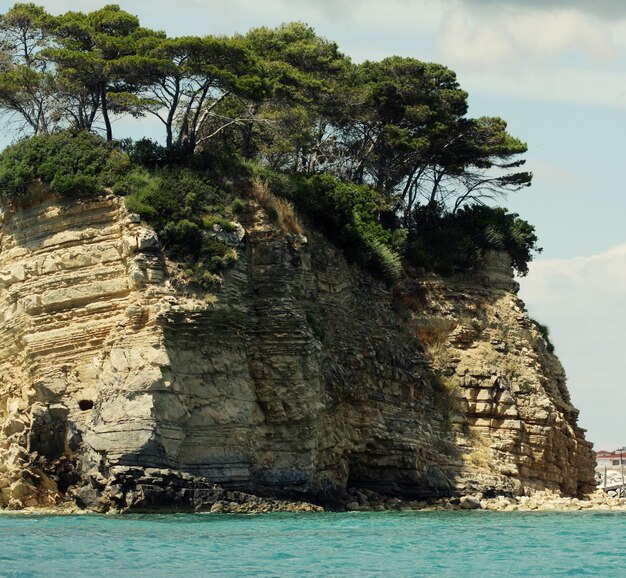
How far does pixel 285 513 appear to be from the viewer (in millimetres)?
39094

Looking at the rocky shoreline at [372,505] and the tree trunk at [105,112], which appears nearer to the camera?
the rocky shoreline at [372,505]

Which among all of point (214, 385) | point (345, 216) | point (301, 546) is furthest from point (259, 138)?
point (301, 546)

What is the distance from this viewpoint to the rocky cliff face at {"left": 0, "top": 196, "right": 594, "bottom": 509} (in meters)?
38.4

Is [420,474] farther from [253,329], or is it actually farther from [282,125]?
[282,125]

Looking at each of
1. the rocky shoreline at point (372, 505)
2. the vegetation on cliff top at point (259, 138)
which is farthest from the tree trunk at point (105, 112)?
the rocky shoreline at point (372, 505)

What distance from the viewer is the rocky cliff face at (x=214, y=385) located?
38406 mm

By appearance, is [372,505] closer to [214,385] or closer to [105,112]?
[214,385]

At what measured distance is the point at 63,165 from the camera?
4222 cm

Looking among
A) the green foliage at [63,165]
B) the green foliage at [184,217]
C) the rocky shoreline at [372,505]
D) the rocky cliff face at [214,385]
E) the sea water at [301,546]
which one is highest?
the green foliage at [63,165]

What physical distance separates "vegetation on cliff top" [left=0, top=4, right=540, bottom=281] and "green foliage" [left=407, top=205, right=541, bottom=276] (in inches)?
2.3

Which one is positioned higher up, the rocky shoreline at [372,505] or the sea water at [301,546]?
the rocky shoreline at [372,505]

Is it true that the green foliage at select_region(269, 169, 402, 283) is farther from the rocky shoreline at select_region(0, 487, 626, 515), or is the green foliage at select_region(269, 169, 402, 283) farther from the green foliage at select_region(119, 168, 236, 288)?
the rocky shoreline at select_region(0, 487, 626, 515)

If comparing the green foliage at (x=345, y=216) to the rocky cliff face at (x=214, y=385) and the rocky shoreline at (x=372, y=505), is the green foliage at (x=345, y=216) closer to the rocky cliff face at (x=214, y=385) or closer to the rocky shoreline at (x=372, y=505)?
the rocky cliff face at (x=214, y=385)

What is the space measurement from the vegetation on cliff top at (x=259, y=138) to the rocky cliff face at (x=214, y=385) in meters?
1.11
